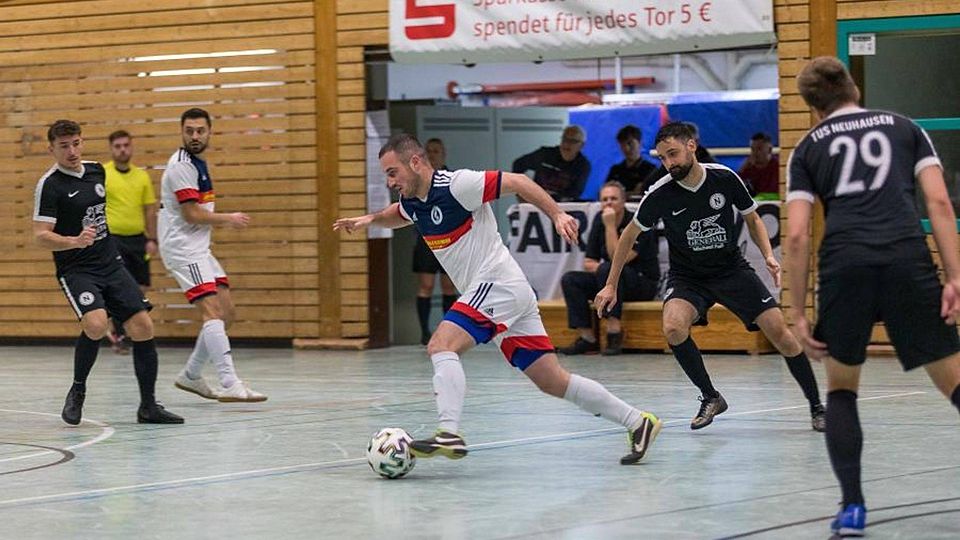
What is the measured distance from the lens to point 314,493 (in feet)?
23.4

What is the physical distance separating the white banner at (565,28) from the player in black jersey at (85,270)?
250 inches

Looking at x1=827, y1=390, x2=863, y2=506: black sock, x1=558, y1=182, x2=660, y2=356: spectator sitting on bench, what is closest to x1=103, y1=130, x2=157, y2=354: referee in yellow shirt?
x1=558, y1=182, x2=660, y2=356: spectator sitting on bench

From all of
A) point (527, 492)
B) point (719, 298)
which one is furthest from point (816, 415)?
point (527, 492)

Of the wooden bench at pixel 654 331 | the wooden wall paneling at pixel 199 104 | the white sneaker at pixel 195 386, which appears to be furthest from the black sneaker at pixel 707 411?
the wooden wall paneling at pixel 199 104

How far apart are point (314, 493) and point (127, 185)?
32.4 feet

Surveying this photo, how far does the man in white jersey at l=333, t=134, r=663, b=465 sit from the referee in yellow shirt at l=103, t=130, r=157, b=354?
29.3ft

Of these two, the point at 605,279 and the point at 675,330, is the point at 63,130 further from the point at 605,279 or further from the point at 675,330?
the point at 605,279

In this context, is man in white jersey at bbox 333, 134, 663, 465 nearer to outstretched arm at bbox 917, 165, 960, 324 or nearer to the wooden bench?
outstretched arm at bbox 917, 165, 960, 324

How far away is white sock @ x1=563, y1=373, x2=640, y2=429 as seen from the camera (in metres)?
7.77

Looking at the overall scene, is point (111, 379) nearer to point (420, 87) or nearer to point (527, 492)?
point (527, 492)

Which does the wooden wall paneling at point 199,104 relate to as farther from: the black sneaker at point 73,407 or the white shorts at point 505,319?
the white shorts at point 505,319

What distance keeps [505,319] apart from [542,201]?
2.08ft

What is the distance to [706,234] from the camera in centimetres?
916

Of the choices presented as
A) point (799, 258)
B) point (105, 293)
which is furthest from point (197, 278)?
point (799, 258)
